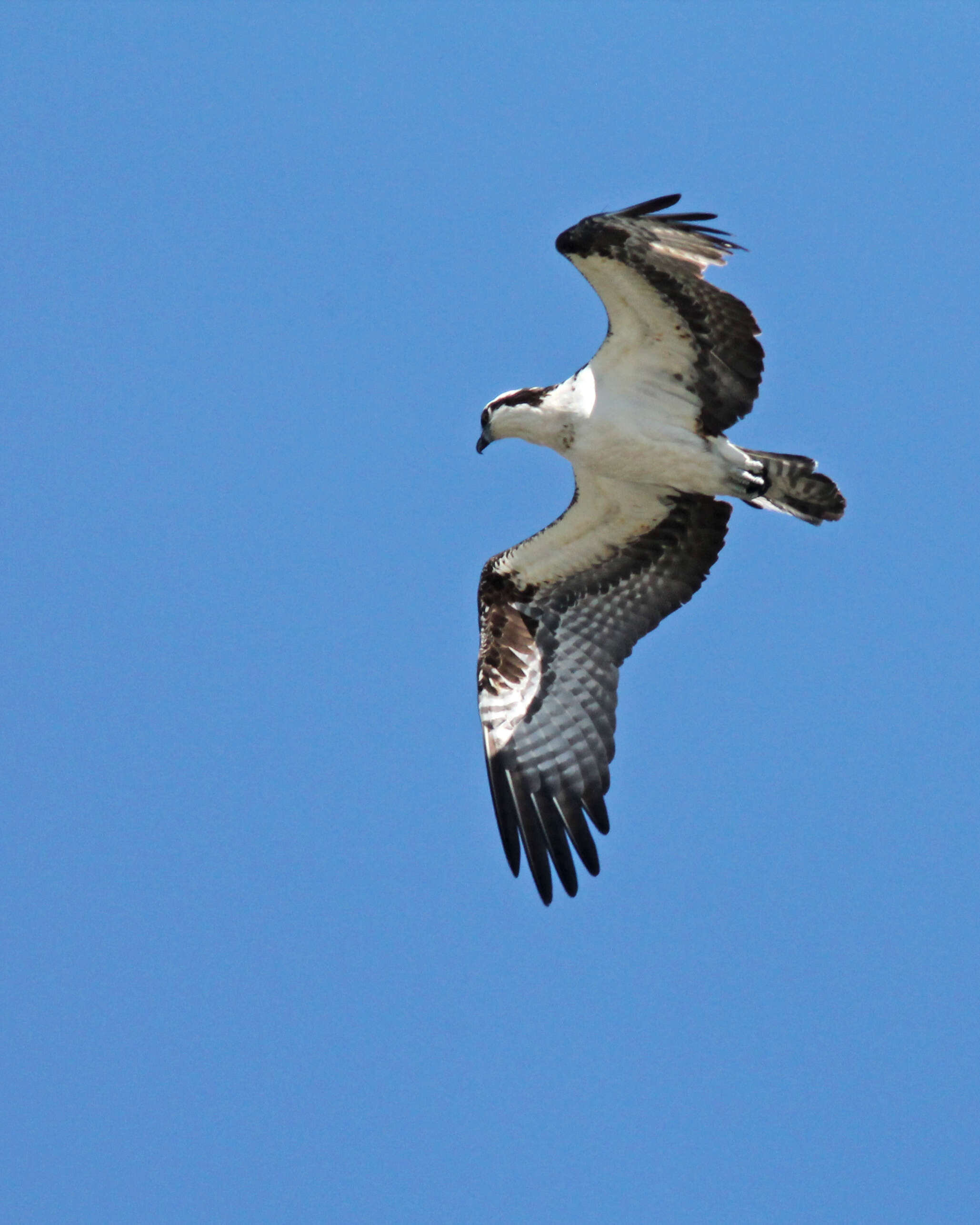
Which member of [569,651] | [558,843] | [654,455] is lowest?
[558,843]

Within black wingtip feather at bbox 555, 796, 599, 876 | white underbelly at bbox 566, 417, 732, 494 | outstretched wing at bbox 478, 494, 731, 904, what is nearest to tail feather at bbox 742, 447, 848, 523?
white underbelly at bbox 566, 417, 732, 494

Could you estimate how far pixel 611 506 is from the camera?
10.6 metres

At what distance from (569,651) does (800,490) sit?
1858mm

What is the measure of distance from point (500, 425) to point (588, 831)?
262cm

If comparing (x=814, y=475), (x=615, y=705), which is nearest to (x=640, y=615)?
(x=615, y=705)

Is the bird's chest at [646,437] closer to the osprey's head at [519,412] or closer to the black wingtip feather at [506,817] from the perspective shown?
the osprey's head at [519,412]

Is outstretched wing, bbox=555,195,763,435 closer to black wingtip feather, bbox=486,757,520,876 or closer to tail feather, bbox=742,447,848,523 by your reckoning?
tail feather, bbox=742,447,848,523

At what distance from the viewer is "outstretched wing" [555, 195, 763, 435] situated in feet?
30.3

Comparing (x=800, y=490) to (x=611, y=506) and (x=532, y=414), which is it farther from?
(x=532, y=414)

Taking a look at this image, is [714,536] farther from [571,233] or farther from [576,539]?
[571,233]

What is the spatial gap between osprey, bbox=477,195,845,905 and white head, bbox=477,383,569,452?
11mm

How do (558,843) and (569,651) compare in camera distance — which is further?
(569,651)

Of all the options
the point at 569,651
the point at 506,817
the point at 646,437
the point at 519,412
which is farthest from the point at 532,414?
the point at 506,817

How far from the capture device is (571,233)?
929 cm
